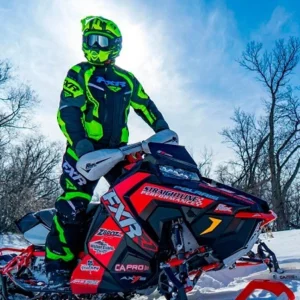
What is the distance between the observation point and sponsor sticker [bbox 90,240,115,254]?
2.54m

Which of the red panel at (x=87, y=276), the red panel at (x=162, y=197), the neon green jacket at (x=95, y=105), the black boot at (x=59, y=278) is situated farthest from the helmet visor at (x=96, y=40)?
the black boot at (x=59, y=278)

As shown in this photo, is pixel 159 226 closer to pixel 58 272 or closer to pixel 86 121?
pixel 58 272

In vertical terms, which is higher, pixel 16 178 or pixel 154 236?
pixel 16 178

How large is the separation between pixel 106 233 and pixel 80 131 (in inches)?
31.6

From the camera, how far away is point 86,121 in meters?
3.06

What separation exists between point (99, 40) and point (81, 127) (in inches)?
30.0

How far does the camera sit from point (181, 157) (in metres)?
2.44

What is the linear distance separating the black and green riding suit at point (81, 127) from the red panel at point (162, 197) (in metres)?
0.68

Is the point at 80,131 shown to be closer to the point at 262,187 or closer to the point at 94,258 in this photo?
the point at 94,258

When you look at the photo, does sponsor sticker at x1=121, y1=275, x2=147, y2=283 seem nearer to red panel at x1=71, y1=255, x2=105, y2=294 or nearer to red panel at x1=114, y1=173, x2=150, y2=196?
red panel at x1=71, y1=255, x2=105, y2=294

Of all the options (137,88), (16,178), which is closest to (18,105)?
(16,178)

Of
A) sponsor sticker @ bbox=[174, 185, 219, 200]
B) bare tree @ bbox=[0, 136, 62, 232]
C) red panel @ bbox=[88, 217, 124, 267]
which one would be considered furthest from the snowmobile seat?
bare tree @ bbox=[0, 136, 62, 232]

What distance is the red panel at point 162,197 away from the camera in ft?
7.16

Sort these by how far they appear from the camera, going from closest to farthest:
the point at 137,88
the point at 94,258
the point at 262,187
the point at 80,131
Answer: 1. the point at 94,258
2. the point at 80,131
3. the point at 137,88
4. the point at 262,187
